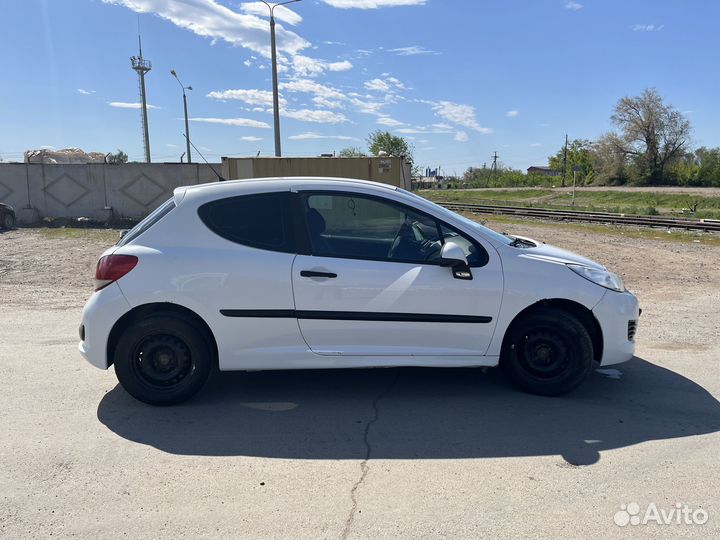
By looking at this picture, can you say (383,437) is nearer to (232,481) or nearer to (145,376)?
(232,481)

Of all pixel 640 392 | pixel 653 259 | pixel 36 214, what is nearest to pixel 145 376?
pixel 640 392

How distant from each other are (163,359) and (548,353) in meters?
3.01

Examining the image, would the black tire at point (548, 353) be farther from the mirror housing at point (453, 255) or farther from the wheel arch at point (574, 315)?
the mirror housing at point (453, 255)

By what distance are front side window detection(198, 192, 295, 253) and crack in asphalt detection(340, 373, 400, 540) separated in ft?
4.57

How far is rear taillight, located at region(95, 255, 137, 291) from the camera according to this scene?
13.3ft

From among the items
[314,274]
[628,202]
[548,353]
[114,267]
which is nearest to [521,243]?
[548,353]

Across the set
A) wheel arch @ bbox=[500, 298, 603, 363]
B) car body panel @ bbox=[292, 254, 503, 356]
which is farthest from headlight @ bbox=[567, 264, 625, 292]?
car body panel @ bbox=[292, 254, 503, 356]

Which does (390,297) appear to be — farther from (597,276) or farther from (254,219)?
(597,276)

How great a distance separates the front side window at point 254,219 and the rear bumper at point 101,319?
86 cm

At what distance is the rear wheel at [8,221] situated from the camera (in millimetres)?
18359

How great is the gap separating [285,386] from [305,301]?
3.27ft

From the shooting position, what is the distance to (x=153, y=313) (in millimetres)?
4098

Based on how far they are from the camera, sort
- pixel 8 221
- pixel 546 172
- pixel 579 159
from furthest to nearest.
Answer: pixel 546 172 → pixel 579 159 → pixel 8 221

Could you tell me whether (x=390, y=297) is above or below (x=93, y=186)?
below
